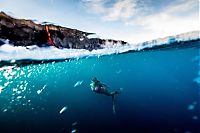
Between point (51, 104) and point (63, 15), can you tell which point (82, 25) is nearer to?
point (63, 15)

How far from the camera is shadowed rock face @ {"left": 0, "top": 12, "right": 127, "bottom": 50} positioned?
305 inches

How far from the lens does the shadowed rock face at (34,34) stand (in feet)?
25.5

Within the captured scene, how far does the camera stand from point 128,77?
5234 centimetres

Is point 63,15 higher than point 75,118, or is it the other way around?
point 63,15

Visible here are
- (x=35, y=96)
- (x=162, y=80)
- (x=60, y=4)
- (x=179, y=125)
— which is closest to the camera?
(x=60, y=4)

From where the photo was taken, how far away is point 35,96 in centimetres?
3306

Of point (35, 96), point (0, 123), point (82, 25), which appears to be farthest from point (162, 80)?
point (82, 25)

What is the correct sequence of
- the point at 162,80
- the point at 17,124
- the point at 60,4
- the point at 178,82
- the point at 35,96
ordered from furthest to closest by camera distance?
the point at 162,80
the point at 178,82
the point at 35,96
the point at 17,124
the point at 60,4

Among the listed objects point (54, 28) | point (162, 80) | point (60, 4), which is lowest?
point (162, 80)

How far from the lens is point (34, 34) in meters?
8.91

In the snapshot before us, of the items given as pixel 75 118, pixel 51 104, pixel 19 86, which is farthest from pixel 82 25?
pixel 19 86

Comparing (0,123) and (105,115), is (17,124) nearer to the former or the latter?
(0,123)

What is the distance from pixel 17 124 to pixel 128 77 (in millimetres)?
34945

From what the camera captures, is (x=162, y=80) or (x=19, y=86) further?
(x=162, y=80)
